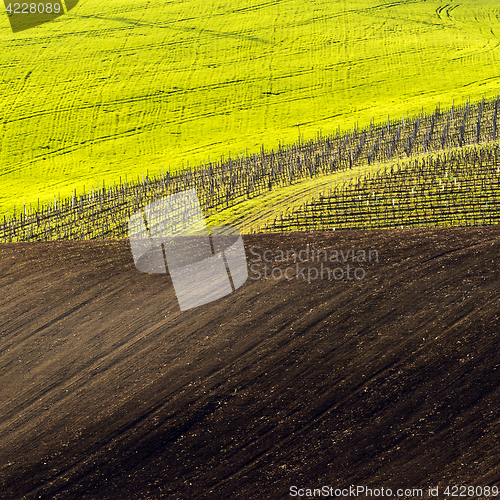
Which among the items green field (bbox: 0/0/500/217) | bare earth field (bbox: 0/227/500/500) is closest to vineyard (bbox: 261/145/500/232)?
bare earth field (bbox: 0/227/500/500)

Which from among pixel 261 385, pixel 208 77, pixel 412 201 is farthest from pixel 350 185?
pixel 208 77

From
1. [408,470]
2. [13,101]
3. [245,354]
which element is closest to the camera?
[408,470]

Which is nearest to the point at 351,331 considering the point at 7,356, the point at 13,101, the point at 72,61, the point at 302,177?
the point at 7,356

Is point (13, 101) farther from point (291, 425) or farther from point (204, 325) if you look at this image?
point (291, 425)

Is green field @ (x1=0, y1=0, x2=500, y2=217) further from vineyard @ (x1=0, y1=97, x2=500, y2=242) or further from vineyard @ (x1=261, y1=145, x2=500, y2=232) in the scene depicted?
vineyard @ (x1=261, y1=145, x2=500, y2=232)

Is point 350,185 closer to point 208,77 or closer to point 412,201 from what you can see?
point 412,201

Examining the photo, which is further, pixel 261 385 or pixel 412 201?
pixel 412 201

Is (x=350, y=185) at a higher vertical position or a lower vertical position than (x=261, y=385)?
higher
